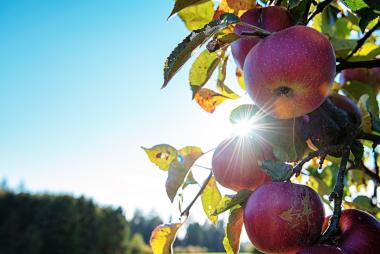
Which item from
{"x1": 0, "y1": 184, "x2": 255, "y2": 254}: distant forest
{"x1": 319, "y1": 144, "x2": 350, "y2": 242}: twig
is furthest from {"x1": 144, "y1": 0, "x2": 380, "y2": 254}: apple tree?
{"x1": 0, "y1": 184, "x2": 255, "y2": 254}: distant forest

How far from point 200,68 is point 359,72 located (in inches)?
19.5

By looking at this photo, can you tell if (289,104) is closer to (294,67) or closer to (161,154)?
(294,67)

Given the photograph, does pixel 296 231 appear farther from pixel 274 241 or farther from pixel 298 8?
pixel 298 8

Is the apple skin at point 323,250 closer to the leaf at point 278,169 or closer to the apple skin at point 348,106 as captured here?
the leaf at point 278,169

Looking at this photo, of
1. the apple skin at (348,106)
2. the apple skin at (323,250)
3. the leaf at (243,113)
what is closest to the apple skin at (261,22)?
the leaf at (243,113)

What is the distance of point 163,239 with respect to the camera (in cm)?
75

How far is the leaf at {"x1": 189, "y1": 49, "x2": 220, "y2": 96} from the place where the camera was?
0.78 meters

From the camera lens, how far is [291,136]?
0.69 m

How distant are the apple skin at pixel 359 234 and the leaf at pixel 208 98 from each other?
0.43 metres

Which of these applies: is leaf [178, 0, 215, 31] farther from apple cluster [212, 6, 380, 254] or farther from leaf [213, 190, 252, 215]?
leaf [213, 190, 252, 215]

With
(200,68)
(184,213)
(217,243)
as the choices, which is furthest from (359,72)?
(217,243)

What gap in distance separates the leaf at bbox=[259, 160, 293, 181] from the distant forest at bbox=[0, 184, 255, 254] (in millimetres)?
22334

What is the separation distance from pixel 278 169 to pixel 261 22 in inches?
9.2

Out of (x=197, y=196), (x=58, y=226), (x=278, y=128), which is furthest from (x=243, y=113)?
(x=58, y=226)
